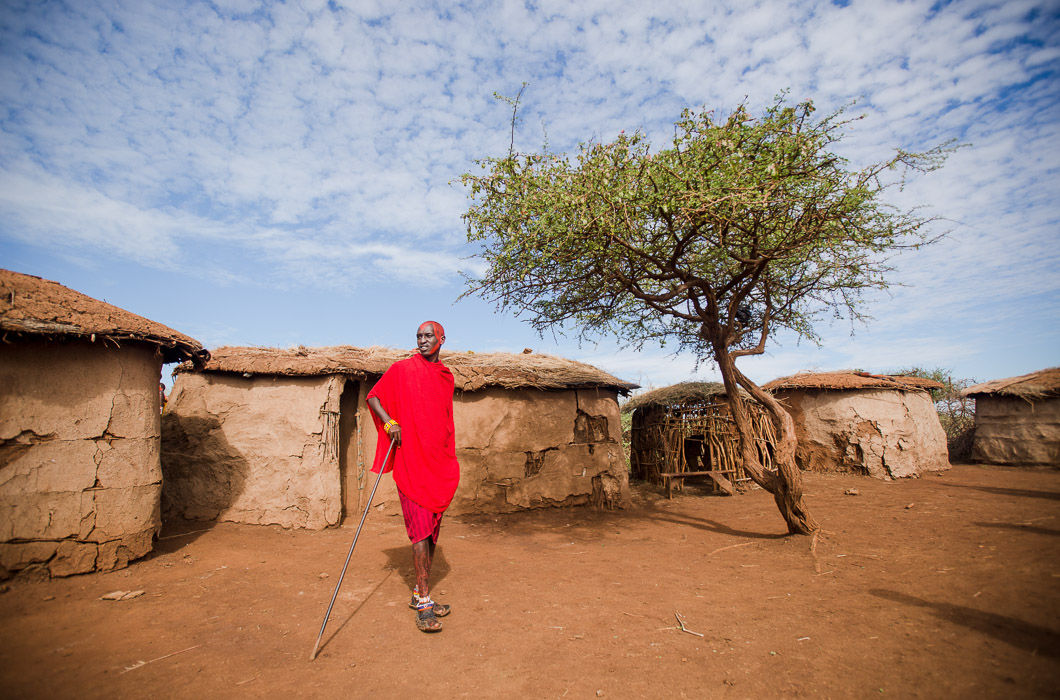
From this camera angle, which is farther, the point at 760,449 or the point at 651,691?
the point at 760,449

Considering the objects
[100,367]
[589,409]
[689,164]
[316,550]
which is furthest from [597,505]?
[100,367]

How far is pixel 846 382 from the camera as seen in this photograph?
11.1 m

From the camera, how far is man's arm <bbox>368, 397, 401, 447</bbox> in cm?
403

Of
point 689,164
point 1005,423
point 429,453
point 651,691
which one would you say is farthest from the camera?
point 1005,423

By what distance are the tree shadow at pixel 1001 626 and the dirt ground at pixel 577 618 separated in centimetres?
2

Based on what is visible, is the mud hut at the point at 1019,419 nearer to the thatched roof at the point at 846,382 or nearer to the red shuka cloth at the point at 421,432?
the thatched roof at the point at 846,382

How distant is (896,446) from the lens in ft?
35.8

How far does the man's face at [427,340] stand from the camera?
14.0 feet

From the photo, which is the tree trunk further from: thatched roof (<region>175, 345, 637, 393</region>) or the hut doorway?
the hut doorway

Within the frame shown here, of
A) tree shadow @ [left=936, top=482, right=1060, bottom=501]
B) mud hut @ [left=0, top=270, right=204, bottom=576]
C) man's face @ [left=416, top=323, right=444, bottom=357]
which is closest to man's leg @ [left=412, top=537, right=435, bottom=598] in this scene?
man's face @ [left=416, top=323, right=444, bottom=357]

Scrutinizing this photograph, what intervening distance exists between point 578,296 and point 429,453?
12.6 feet

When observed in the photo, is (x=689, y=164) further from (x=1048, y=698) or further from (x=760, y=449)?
(x=760, y=449)

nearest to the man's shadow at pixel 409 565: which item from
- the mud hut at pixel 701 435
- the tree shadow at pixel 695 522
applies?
the tree shadow at pixel 695 522

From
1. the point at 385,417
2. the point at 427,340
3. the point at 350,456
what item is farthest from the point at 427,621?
the point at 350,456
